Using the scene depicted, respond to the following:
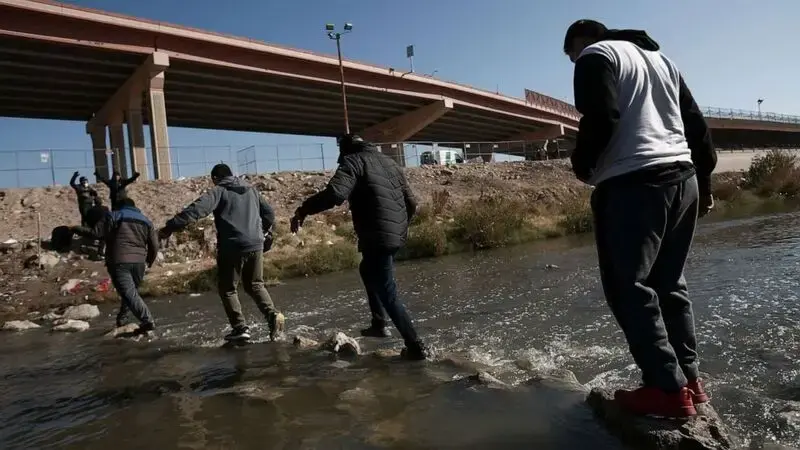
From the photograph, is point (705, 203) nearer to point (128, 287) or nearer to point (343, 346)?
point (343, 346)

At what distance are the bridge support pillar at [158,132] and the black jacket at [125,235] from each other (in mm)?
21307

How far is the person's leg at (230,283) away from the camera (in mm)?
5547

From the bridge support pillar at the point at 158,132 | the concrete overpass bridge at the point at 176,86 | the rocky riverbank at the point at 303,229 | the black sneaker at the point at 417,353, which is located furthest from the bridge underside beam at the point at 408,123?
the black sneaker at the point at 417,353

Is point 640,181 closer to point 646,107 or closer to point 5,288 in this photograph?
point 646,107

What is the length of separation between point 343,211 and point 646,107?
17.5 metres

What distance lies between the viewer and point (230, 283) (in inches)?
223

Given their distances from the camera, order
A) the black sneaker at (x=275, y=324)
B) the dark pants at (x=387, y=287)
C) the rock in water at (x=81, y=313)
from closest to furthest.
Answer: the dark pants at (x=387, y=287)
the black sneaker at (x=275, y=324)
the rock in water at (x=81, y=313)

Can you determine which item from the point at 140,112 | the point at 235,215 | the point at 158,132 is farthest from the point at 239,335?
the point at 140,112

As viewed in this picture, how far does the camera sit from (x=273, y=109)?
130 feet

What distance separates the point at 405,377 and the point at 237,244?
2536 millimetres

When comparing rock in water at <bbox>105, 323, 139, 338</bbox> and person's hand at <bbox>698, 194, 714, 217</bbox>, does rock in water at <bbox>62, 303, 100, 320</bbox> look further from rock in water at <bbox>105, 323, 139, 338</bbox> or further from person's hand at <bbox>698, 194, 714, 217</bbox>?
person's hand at <bbox>698, 194, 714, 217</bbox>

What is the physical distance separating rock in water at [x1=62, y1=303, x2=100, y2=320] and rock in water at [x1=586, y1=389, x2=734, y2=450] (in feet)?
30.7

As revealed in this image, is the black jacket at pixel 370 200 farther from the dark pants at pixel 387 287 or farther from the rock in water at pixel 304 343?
the rock in water at pixel 304 343

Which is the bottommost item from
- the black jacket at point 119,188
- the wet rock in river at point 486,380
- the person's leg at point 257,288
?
the wet rock in river at point 486,380
